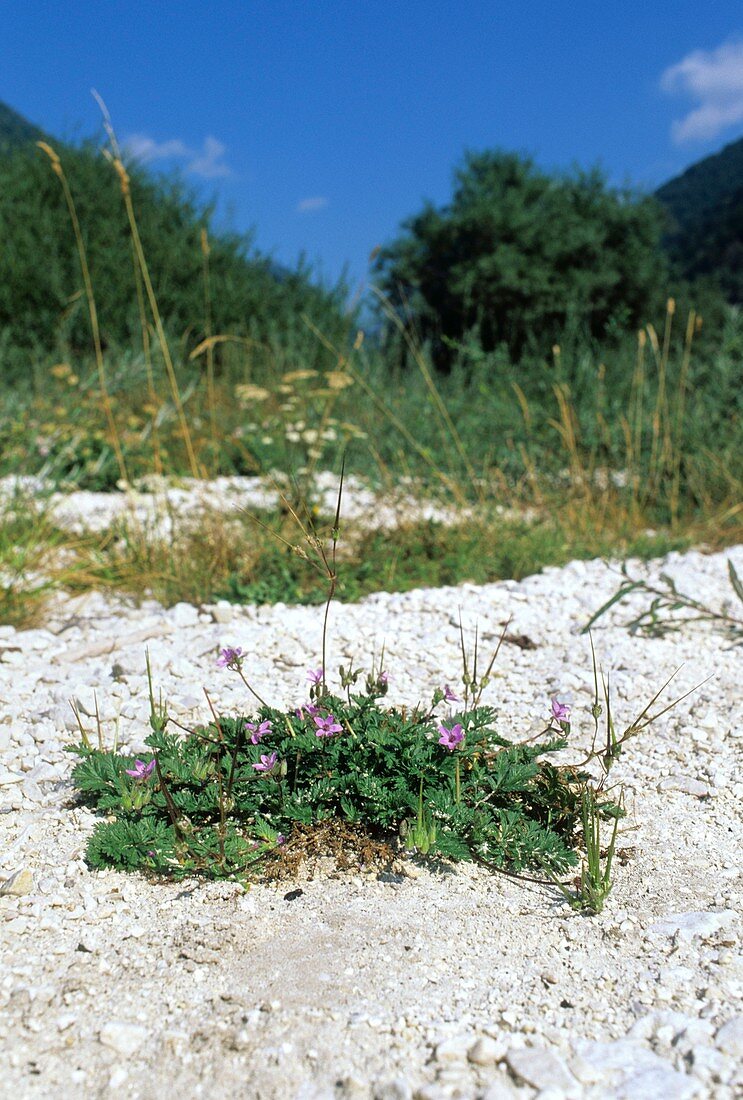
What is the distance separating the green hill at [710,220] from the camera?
19609mm

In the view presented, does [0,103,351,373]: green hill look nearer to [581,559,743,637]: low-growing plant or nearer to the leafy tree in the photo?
the leafy tree

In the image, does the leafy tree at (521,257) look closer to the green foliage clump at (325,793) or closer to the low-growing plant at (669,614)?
the low-growing plant at (669,614)

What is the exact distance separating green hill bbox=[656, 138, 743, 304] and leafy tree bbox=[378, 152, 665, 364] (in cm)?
373

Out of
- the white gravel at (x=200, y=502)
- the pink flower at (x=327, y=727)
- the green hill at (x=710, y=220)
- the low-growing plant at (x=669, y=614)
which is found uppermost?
the green hill at (x=710, y=220)

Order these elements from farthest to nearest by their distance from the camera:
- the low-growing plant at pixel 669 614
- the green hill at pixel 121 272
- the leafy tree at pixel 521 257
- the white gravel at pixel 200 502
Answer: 1. the leafy tree at pixel 521 257
2. the green hill at pixel 121 272
3. the white gravel at pixel 200 502
4. the low-growing plant at pixel 669 614

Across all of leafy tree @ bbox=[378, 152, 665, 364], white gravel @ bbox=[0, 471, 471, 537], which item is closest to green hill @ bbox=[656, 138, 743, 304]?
leafy tree @ bbox=[378, 152, 665, 364]

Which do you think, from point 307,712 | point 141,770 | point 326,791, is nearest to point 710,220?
point 307,712

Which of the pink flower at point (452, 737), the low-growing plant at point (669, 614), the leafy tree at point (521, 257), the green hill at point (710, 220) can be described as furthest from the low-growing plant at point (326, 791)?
the green hill at point (710, 220)

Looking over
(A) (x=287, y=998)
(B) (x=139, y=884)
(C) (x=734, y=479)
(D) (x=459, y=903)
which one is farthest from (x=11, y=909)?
(C) (x=734, y=479)

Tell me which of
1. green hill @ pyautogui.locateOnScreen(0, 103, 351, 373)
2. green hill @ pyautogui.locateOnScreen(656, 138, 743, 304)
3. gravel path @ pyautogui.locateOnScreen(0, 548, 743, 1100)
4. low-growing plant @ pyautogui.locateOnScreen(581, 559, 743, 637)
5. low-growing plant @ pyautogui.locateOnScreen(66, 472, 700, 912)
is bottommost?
gravel path @ pyautogui.locateOnScreen(0, 548, 743, 1100)

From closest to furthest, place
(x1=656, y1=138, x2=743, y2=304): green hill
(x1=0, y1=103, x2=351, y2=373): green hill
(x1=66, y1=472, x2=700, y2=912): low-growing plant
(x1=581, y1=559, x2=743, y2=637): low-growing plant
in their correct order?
(x1=66, y1=472, x2=700, y2=912): low-growing plant, (x1=581, y1=559, x2=743, y2=637): low-growing plant, (x1=0, y1=103, x2=351, y2=373): green hill, (x1=656, y1=138, x2=743, y2=304): green hill

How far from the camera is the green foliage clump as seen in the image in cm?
193

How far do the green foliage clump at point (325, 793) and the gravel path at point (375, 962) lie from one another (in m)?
0.08

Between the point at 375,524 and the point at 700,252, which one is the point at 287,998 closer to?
the point at 375,524
